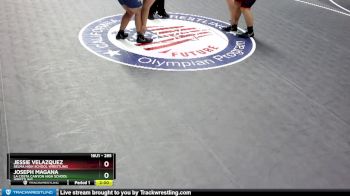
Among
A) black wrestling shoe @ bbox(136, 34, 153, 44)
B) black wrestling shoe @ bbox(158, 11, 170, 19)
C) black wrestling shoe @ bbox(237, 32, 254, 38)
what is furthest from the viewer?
black wrestling shoe @ bbox(158, 11, 170, 19)

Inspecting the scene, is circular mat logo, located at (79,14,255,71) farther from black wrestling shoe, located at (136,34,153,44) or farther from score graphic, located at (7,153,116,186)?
score graphic, located at (7,153,116,186)

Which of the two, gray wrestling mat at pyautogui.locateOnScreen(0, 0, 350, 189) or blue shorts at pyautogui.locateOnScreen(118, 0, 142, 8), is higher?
blue shorts at pyautogui.locateOnScreen(118, 0, 142, 8)

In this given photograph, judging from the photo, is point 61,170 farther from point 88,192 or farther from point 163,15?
point 163,15

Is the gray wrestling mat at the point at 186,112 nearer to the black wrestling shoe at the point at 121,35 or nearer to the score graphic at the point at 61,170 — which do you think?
the score graphic at the point at 61,170

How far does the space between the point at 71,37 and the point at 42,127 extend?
234 cm

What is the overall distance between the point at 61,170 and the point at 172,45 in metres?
3.19

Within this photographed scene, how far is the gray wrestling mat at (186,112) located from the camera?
3418mm

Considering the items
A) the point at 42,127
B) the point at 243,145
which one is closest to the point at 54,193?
the point at 42,127

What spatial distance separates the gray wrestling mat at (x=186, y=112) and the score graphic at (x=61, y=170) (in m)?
0.11

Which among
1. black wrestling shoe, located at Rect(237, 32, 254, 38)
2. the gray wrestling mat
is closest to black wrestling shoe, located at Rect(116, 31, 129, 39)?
the gray wrestling mat

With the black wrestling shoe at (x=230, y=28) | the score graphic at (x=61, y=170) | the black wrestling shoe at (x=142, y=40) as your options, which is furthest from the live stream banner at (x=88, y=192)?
the black wrestling shoe at (x=230, y=28)

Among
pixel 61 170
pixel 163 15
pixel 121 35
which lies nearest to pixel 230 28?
pixel 163 15

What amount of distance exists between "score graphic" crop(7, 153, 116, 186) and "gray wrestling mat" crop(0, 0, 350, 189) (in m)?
0.11

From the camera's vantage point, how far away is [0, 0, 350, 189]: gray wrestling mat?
11.2 ft
